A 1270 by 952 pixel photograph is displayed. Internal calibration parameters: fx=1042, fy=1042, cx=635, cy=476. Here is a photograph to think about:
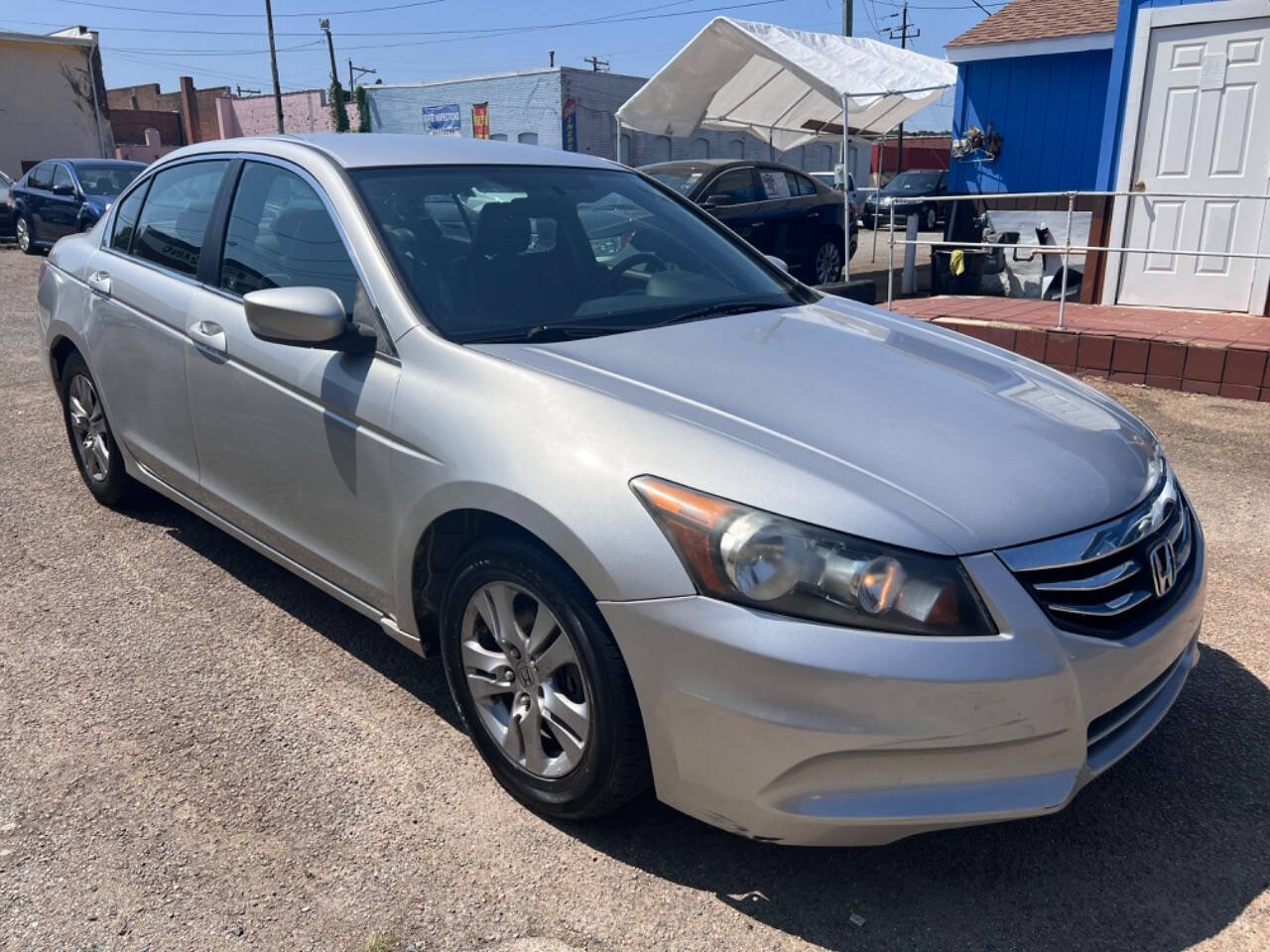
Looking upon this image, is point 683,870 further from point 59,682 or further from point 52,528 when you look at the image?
point 52,528

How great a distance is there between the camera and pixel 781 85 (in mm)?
13586

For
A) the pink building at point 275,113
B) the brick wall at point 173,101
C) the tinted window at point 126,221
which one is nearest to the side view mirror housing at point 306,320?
the tinted window at point 126,221

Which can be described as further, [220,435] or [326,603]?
[326,603]

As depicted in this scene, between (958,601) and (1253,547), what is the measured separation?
298cm

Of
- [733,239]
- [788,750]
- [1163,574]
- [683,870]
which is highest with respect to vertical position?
[733,239]

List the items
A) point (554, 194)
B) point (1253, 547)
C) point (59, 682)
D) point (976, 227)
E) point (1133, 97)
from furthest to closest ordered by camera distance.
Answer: point (976, 227), point (1133, 97), point (1253, 547), point (554, 194), point (59, 682)

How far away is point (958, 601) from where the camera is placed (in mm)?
2008

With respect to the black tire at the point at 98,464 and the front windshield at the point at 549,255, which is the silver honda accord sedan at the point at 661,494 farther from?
the black tire at the point at 98,464

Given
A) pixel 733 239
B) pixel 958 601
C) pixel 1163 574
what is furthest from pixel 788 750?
pixel 733 239

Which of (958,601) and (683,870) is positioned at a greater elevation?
(958,601)

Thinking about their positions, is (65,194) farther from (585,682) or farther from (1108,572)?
(1108,572)

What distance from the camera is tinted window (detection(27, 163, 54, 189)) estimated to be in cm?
1702

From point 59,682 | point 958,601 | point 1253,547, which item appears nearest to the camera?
point 958,601

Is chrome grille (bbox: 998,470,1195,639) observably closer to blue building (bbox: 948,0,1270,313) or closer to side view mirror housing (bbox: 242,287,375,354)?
Result: side view mirror housing (bbox: 242,287,375,354)
